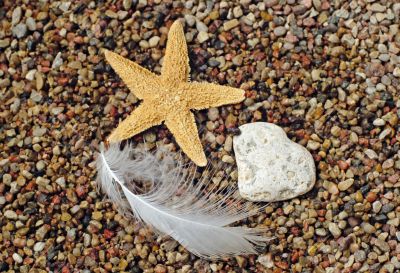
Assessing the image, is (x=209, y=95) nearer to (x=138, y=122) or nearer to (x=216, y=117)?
(x=216, y=117)

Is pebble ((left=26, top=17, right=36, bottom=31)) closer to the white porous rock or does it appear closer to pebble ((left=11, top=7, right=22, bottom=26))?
pebble ((left=11, top=7, right=22, bottom=26))

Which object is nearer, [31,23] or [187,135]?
[187,135]

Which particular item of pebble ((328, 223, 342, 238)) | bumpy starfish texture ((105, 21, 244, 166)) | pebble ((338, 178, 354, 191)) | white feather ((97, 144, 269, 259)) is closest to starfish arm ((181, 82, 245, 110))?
bumpy starfish texture ((105, 21, 244, 166))

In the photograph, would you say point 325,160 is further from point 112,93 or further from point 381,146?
point 112,93

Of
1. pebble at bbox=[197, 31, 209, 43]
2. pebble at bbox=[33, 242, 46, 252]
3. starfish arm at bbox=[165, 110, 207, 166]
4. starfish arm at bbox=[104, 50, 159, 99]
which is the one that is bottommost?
pebble at bbox=[33, 242, 46, 252]

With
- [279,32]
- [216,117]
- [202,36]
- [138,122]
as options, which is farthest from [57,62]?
[279,32]

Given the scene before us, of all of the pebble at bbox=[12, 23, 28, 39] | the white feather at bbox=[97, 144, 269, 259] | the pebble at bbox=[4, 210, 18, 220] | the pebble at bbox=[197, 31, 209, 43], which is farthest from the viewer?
the pebble at bbox=[12, 23, 28, 39]
